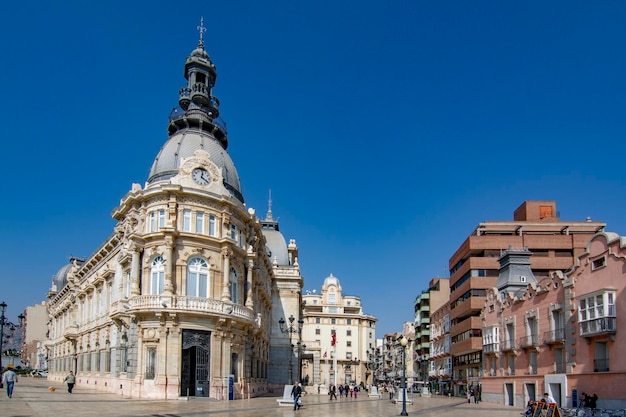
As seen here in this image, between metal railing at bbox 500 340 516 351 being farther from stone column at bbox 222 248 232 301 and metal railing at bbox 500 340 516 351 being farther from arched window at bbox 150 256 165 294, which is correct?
arched window at bbox 150 256 165 294

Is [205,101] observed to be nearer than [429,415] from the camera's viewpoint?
No

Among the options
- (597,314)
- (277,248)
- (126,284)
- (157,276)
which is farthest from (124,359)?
(277,248)

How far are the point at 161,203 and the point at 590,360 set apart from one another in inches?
1158

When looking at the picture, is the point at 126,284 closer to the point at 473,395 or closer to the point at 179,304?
the point at 179,304

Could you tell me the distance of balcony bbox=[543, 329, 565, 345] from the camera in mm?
38031

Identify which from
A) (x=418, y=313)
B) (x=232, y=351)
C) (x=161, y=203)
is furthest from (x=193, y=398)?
(x=418, y=313)

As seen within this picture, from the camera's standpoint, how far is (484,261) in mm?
65438

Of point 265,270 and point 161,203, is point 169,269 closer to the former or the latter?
point 161,203

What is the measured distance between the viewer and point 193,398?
37.9m

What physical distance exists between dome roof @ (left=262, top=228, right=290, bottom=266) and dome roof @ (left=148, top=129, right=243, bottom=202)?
94.1 ft

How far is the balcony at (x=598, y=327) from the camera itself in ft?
104

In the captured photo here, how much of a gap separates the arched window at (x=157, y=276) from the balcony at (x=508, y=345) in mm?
28327

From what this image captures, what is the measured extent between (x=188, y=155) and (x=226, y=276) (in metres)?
10.2

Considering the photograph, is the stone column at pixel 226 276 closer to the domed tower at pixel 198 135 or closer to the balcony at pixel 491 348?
the domed tower at pixel 198 135
